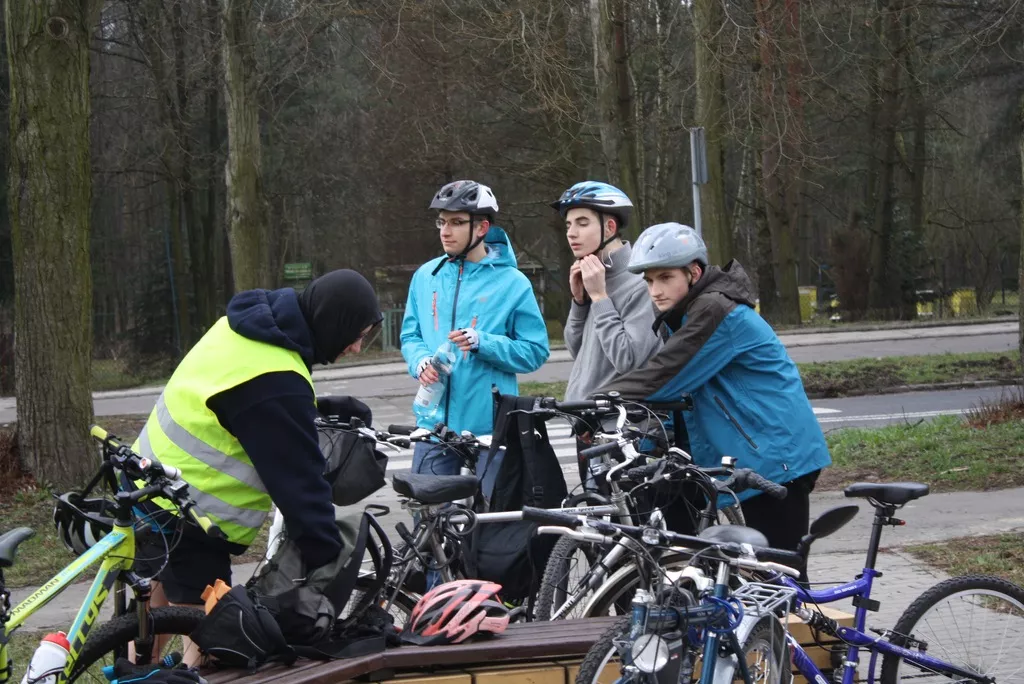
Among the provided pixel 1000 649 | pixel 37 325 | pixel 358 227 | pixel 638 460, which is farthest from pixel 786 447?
pixel 358 227

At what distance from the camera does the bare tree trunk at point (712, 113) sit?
1756cm

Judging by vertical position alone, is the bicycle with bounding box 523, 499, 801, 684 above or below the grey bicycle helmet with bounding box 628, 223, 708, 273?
below

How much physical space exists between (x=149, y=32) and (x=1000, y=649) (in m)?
25.5

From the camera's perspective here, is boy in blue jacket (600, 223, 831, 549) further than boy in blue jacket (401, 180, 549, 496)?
No

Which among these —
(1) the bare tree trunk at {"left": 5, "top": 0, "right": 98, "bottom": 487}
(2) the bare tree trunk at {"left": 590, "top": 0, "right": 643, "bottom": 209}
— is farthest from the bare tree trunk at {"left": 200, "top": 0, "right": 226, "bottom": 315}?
(1) the bare tree trunk at {"left": 5, "top": 0, "right": 98, "bottom": 487}

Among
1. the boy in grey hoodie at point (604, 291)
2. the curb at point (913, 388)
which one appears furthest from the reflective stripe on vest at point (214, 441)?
the curb at point (913, 388)

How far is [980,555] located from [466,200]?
3.84m

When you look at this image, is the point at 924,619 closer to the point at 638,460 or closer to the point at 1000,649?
the point at 1000,649

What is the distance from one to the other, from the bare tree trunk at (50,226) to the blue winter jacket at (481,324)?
192 inches

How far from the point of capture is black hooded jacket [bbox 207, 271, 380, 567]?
362 centimetres

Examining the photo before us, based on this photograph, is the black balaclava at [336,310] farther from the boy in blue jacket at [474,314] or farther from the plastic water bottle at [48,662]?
the boy in blue jacket at [474,314]

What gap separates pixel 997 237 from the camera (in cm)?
3791

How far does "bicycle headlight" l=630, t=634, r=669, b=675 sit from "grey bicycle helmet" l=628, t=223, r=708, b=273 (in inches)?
71.2

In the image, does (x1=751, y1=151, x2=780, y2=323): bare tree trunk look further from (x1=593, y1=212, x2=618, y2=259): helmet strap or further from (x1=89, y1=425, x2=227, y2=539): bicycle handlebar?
(x1=89, y1=425, x2=227, y2=539): bicycle handlebar
